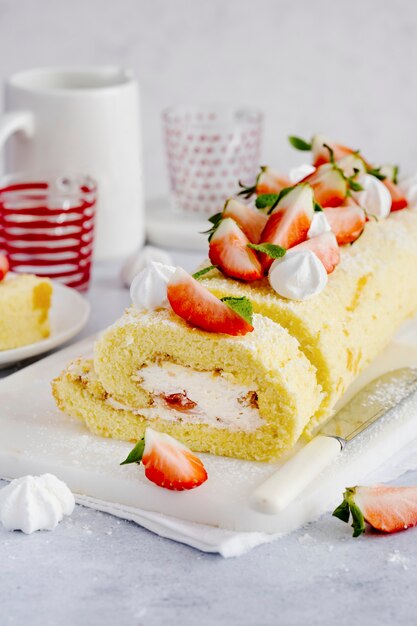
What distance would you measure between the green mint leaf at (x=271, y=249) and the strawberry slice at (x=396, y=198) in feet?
2.86

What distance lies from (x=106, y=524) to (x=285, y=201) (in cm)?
98

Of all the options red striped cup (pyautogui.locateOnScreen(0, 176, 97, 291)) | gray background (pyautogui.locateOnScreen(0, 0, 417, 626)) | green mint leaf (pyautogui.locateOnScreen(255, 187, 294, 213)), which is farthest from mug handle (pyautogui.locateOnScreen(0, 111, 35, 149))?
green mint leaf (pyautogui.locateOnScreen(255, 187, 294, 213))

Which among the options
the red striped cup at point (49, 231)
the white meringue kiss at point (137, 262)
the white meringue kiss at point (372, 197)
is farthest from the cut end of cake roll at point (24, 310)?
the white meringue kiss at point (372, 197)

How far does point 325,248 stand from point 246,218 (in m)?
0.23

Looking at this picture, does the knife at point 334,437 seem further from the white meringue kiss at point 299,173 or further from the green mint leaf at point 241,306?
the white meringue kiss at point 299,173

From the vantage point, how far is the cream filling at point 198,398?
2578mm

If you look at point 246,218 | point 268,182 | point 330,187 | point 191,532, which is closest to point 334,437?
point 191,532

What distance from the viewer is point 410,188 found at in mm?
3578

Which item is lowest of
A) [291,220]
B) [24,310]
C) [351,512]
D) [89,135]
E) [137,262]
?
[137,262]

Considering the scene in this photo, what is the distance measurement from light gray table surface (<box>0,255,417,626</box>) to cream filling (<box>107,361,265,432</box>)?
33 centimetres

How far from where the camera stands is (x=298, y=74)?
5.71 m

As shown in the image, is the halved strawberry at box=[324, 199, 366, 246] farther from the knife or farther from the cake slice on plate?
the cake slice on plate

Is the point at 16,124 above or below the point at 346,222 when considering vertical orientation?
below

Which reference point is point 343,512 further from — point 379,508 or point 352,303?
point 352,303
